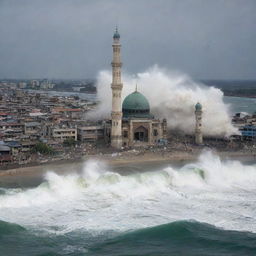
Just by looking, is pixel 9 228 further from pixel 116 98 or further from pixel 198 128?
pixel 198 128

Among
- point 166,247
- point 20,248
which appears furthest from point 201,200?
point 20,248

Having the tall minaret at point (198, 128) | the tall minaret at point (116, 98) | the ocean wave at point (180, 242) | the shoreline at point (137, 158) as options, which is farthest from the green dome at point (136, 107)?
the ocean wave at point (180, 242)

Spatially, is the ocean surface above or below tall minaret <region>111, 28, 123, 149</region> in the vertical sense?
below

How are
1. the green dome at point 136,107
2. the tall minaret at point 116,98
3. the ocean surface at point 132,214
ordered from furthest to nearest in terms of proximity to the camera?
the green dome at point 136,107 < the tall minaret at point 116,98 < the ocean surface at point 132,214

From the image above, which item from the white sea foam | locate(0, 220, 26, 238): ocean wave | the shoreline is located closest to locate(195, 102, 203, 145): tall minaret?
the shoreline

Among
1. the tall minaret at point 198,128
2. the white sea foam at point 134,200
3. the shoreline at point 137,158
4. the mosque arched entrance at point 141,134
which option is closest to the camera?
the white sea foam at point 134,200

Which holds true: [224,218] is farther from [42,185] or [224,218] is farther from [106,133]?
[106,133]

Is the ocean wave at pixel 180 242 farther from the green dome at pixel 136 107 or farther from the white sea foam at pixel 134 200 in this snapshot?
the green dome at pixel 136 107

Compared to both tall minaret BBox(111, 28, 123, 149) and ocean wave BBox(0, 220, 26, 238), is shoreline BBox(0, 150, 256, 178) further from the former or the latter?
ocean wave BBox(0, 220, 26, 238)
